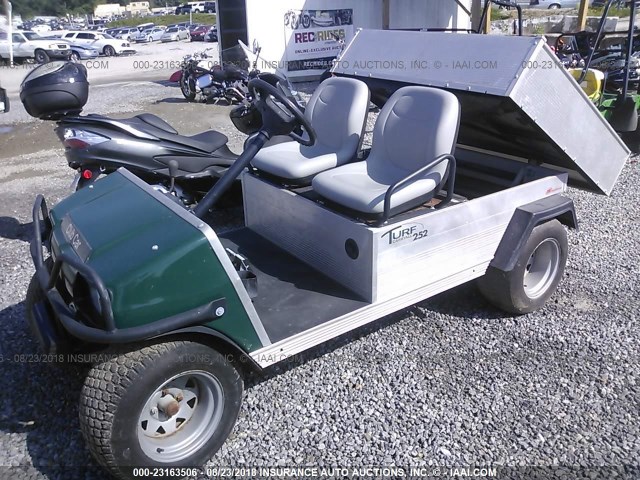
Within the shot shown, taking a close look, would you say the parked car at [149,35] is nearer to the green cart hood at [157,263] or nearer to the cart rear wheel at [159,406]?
the green cart hood at [157,263]

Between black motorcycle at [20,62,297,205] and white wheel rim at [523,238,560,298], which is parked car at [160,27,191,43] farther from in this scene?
white wheel rim at [523,238,560,298]

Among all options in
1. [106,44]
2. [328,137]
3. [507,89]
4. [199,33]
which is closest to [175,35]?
[199,33]

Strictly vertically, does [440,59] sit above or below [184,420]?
above

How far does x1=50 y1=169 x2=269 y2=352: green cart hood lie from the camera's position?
7.06 feet

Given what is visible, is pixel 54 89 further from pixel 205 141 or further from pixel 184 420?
pixel 184 420

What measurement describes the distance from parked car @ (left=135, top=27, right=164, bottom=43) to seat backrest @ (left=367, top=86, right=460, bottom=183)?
36.6m

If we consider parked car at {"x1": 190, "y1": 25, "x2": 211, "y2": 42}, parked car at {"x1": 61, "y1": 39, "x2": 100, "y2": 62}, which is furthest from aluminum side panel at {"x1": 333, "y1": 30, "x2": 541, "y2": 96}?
parked car at {"x1": 190, "y1": 25, "x2": 211, "y2": 42}

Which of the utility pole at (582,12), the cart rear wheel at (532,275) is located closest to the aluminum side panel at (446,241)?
the cart rear wheel at (532,275)

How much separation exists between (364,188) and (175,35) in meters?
36.7

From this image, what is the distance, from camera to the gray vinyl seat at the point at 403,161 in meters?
2.92

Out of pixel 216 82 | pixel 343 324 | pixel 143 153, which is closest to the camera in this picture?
pixel 343 324

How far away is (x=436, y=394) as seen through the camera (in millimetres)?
2816

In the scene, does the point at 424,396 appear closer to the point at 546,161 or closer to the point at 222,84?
the point at 546,161

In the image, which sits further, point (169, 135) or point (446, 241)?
point (169, 135)
